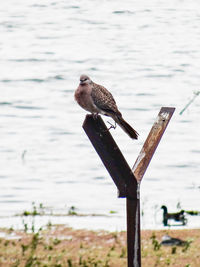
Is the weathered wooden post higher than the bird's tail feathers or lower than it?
lower

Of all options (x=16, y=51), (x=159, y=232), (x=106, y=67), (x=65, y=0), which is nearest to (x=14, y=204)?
(x=159, y=232)

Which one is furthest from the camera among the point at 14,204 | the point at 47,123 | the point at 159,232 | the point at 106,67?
the point at 106,67

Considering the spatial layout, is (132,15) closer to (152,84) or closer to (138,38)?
(138,38)

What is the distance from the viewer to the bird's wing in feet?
25.9

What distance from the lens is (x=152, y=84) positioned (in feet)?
66.8

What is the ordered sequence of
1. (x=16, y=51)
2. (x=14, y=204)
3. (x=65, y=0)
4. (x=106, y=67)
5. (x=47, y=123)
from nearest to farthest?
(x=14, y=204), (x=47, y=123), (x=106, y=67), (x=16, y=51), (x=65, y=0)

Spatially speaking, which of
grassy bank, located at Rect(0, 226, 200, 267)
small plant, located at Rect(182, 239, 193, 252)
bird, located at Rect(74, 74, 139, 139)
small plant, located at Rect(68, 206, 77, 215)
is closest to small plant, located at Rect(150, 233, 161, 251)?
grassy bank, located at Rect(0, 226, 200, 267)

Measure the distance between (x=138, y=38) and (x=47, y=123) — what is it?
8.51m

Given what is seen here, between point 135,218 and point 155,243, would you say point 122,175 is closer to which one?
point 135,218

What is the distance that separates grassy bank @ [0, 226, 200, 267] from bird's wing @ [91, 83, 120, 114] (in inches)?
86.6

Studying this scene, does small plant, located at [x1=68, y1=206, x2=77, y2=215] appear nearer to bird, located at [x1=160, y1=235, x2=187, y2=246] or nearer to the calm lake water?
the calm lake water

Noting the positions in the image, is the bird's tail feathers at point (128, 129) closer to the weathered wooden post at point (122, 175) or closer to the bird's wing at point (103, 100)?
the bird's wing at point (103, 100)

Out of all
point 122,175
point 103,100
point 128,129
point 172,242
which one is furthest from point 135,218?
point 172,242

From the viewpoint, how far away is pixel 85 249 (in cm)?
1045
